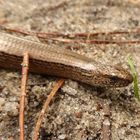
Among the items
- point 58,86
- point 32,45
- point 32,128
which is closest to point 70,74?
point 58,86

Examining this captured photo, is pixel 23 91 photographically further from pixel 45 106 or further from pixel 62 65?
pixel 62 65

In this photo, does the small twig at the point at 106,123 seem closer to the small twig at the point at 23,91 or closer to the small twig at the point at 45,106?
the small twig at the point at 45,106

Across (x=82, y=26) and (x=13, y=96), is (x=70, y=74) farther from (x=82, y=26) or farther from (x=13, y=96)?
(x=82, y=26)

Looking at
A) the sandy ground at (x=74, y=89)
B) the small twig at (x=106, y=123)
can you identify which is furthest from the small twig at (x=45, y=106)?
the small twig at (x=106, y=123)

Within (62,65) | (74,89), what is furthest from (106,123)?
(62,65)

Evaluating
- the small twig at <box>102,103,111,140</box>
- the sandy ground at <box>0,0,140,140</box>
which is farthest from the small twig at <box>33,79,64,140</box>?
the small twig at <box>102,103,111,140</box>
